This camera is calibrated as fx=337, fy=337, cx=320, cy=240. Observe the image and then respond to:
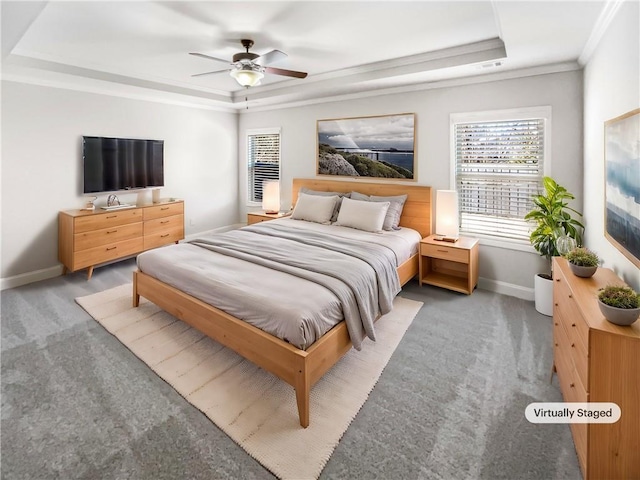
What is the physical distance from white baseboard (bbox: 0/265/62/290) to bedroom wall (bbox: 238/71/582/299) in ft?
12.4

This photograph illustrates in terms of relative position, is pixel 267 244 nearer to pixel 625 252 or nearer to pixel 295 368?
pixel 295 368

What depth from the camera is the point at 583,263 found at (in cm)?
204

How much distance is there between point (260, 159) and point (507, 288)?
4.56 m

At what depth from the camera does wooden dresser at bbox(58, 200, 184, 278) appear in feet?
13.5

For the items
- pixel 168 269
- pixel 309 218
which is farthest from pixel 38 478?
pixel 309 218

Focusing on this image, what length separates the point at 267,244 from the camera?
346 centimetres

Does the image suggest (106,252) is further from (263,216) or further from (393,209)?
(393,209)

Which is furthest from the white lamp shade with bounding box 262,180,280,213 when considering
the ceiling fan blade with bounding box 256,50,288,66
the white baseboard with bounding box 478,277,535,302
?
the white baseboard with bounding box 478,277,535,302

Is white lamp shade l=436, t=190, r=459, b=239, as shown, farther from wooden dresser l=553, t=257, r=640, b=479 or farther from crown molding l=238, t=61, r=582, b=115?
wooden dresser l=553, t=257, r=640, b=479

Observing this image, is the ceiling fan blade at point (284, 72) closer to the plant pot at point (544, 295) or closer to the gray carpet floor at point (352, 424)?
the gray carpet floor at point (352, 424)

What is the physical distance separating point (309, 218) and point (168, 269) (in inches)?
85.0

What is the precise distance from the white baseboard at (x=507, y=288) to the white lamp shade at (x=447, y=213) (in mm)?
655

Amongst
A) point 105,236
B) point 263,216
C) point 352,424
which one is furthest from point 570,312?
point 105,236

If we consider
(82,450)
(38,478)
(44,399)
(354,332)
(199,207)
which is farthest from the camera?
(199,207)
